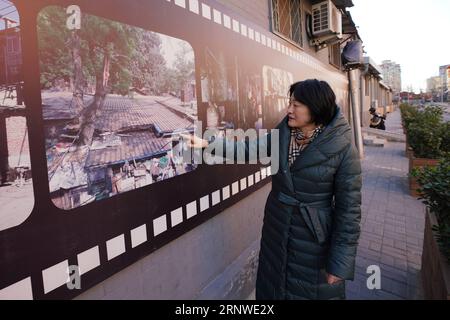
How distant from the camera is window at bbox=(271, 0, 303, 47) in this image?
4.95 metres

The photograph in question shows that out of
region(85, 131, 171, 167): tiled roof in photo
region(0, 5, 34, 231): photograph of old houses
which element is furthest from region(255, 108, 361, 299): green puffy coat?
region(0, 5, 34, 231): photograph of old houses

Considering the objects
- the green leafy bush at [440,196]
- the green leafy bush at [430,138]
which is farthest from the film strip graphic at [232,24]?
the green leafy bush at [430,138]

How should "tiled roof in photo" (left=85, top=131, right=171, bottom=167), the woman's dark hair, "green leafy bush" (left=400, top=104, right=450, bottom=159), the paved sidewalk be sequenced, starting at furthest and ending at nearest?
"green leafy bush" (left=400, top=104, right=450, bottom=159), the paved sidewalk, the woman's dark hair, "tiled roof in photo" (left=85, top=131, right=171, bottom=167)

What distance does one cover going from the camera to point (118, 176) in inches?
75.1

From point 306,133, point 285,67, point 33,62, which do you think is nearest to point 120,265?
point 33,62

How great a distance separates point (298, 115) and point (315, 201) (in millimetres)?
521

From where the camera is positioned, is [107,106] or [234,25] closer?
[107,106]

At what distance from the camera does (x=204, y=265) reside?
9.46 ft

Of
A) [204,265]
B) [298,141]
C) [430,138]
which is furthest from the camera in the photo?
[430,138]

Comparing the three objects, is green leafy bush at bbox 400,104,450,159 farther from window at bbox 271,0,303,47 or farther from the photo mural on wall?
the photo mural on wall

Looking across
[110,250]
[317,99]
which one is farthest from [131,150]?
[317,99]

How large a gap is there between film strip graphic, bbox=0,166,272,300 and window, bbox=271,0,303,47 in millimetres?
2977

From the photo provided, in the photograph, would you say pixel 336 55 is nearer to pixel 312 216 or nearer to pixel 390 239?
pixel 390 239
